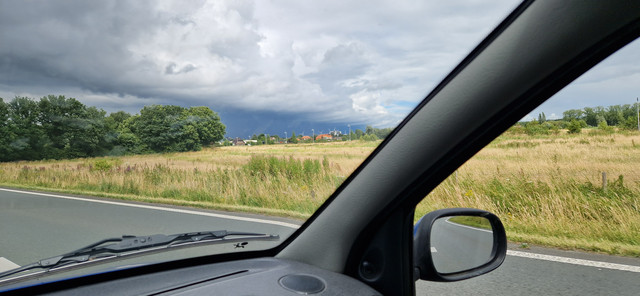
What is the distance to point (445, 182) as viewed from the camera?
174 cm

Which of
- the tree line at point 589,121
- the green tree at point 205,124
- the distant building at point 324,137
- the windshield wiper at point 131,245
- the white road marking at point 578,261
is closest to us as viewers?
the tree line at point 589,121

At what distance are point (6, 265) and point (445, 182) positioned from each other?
1.71 m

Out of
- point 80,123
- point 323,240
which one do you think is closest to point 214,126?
point 80,123

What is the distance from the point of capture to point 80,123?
1705 mm

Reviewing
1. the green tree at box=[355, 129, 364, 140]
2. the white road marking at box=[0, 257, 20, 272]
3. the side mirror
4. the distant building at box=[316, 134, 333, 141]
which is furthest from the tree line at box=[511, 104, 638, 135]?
the white road marking at box=[0, 257, 20, 272]

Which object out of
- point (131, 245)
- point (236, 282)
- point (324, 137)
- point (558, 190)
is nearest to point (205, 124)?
point (324, 137)

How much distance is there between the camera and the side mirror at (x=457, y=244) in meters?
1.40

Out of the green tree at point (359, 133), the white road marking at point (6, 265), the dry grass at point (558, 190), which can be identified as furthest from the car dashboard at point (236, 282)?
the green tree at point (359, 133)

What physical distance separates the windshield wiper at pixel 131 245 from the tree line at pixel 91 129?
499 millimetres

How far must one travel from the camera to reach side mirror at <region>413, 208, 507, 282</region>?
1.40m

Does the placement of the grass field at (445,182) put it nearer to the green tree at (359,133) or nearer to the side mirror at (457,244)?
the green tree at (359,133)

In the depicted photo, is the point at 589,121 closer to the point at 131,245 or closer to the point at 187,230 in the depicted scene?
the point at 131,245

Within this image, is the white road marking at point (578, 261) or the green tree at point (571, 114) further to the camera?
the white road marking at point (578, 261)

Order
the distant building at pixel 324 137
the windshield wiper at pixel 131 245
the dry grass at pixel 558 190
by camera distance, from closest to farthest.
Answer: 1. the windshield wiper at pixel 131 245
2. the dry grass at pixel 558 190
3. the distant building at pixel 324 137
